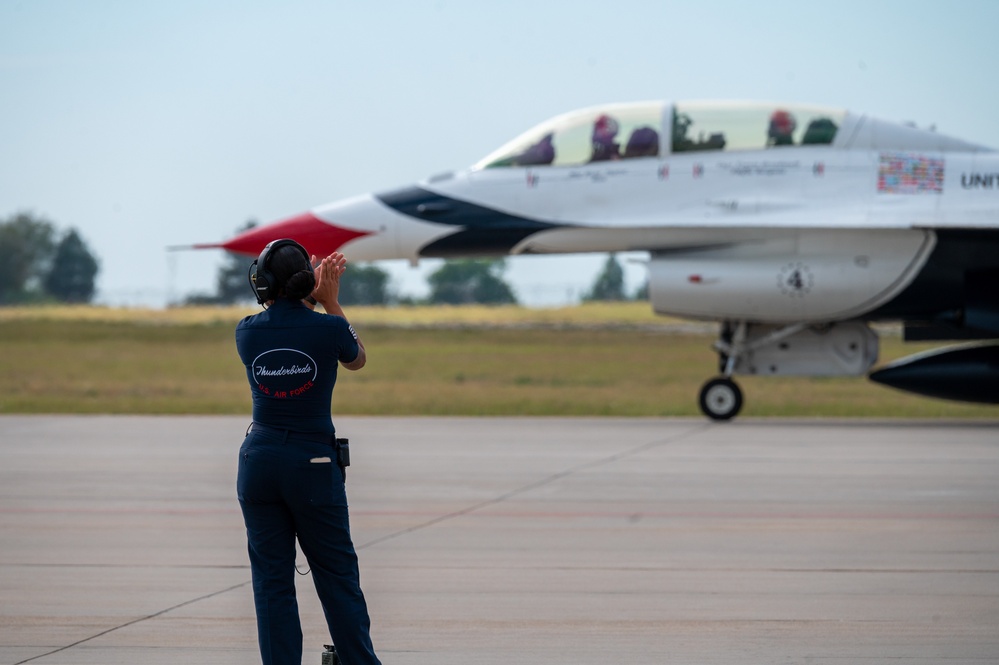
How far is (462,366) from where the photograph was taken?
1308 inches

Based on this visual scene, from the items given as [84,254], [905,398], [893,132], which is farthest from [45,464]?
[84,254]

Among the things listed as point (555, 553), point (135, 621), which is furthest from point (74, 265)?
point (135, 621)

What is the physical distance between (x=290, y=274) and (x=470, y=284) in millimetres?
81126

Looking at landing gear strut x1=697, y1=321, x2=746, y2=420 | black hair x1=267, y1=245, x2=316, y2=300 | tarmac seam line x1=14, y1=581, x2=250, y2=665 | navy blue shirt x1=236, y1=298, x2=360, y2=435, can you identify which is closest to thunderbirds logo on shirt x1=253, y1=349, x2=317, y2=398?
navy blue shirt x1=236, y1=298, x2=360, y2=435

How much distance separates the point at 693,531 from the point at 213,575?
10.1 ft

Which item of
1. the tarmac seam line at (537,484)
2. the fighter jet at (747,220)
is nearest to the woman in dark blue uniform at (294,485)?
the tarmac seam line at (537,484)

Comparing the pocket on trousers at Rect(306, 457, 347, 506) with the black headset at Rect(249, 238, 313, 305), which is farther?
the black headset at Rect(249, 238, 313, 305)

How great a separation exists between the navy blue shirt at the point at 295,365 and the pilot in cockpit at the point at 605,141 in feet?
37.7

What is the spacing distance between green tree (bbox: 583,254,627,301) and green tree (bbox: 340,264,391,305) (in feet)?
41.2

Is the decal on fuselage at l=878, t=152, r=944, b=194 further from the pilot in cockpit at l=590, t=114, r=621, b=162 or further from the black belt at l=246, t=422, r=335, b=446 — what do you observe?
the black belt at l=246, t=422, r=335, b=446

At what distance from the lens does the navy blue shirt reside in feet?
15.0

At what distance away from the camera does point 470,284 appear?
281 feet

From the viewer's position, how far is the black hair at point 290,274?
4.68m

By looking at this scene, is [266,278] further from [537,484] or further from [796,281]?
[796,281]
